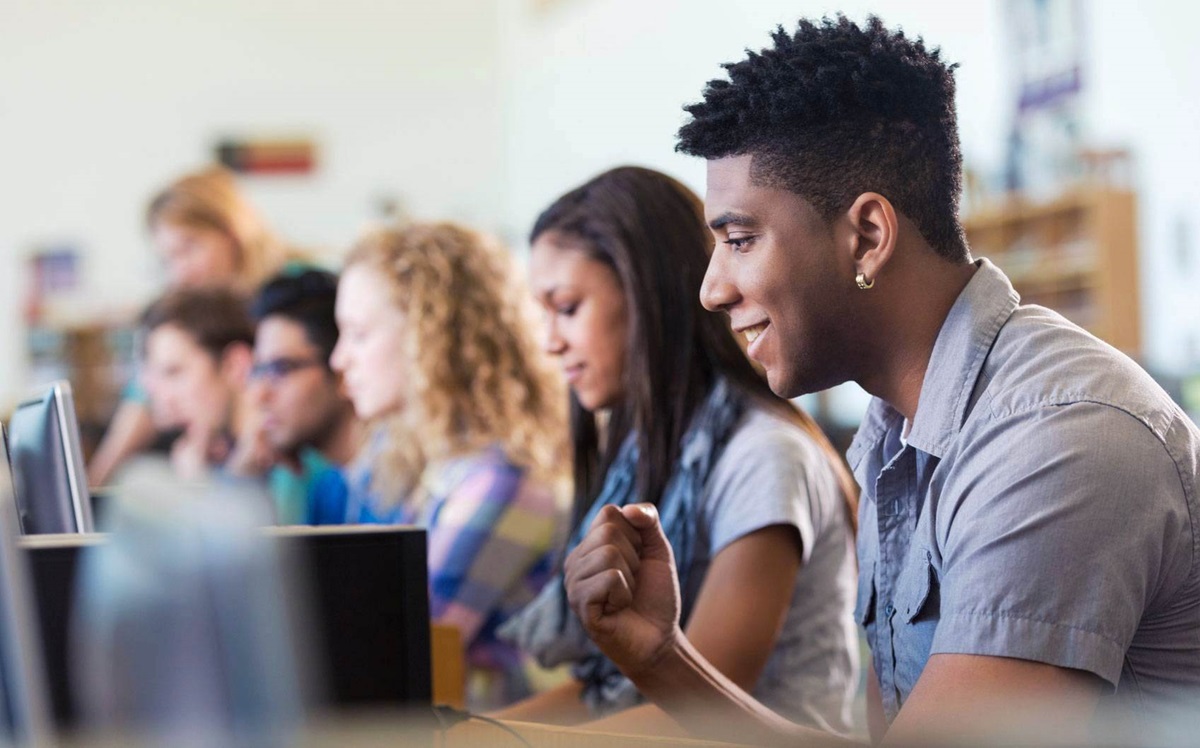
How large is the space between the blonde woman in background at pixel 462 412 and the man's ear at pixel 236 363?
855 mm

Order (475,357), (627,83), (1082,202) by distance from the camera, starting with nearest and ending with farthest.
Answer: (475,357) → (1082,202) → (627,83)

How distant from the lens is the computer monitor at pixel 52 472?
45.4 inches

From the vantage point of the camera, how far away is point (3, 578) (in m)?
0.59

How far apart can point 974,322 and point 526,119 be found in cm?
960

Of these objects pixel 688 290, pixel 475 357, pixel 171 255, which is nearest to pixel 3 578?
pixel 688 290

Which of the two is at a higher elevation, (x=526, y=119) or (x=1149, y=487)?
(x=526, y=119)

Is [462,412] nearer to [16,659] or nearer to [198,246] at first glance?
[16,659]

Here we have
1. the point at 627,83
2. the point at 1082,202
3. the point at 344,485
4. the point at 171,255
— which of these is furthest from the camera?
the point at 627,83

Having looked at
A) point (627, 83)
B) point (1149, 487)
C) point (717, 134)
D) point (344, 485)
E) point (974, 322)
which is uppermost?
point (627, 83)

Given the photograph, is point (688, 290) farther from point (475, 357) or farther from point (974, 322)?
point (475, 357)

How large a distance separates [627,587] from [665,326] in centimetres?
54

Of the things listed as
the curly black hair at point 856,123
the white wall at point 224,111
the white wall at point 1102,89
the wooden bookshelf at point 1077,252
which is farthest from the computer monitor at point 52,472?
the white wall at point 224,111

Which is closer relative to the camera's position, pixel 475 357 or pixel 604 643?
pixel 604 643

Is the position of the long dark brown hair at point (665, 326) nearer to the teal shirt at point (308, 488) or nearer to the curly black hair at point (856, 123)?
the curly black hair at point (856, 123)
